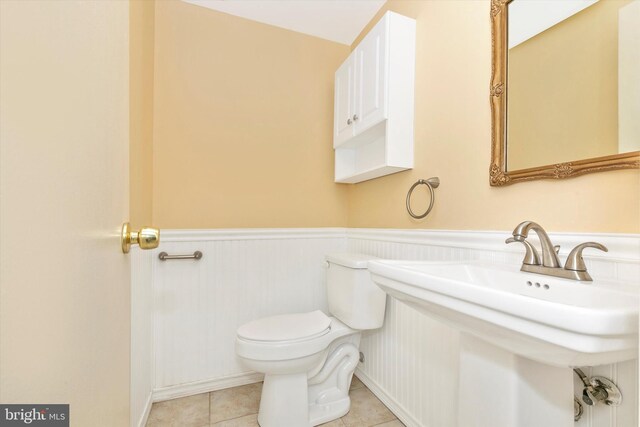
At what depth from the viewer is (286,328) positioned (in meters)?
1.44

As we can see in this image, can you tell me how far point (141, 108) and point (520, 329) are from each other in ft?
5.44

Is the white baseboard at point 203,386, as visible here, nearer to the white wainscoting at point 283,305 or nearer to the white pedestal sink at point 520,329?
the white wainscoting at point 283,305

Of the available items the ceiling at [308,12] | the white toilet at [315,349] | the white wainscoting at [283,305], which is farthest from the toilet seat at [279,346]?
the ceiling at [308,12]

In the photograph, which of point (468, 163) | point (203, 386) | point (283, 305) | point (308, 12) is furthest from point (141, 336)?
point (308, 12)

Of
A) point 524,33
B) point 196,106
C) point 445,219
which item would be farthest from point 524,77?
point 196,106

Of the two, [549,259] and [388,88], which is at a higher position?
[388,88]

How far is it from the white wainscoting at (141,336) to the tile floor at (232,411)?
120 mm

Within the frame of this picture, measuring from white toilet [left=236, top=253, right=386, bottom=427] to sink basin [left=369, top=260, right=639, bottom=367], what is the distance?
664 millimetres

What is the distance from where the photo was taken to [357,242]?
1959 mm

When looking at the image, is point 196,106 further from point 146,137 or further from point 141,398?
point 141,398

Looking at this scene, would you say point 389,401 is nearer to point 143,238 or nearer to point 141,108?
point 143,238

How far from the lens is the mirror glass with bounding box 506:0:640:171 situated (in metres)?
0.73

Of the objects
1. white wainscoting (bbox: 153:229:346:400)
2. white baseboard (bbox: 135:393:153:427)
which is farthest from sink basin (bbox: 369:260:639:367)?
white baseboard (bbox: 135:393:153:427)

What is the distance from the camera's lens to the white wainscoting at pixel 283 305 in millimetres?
1211
